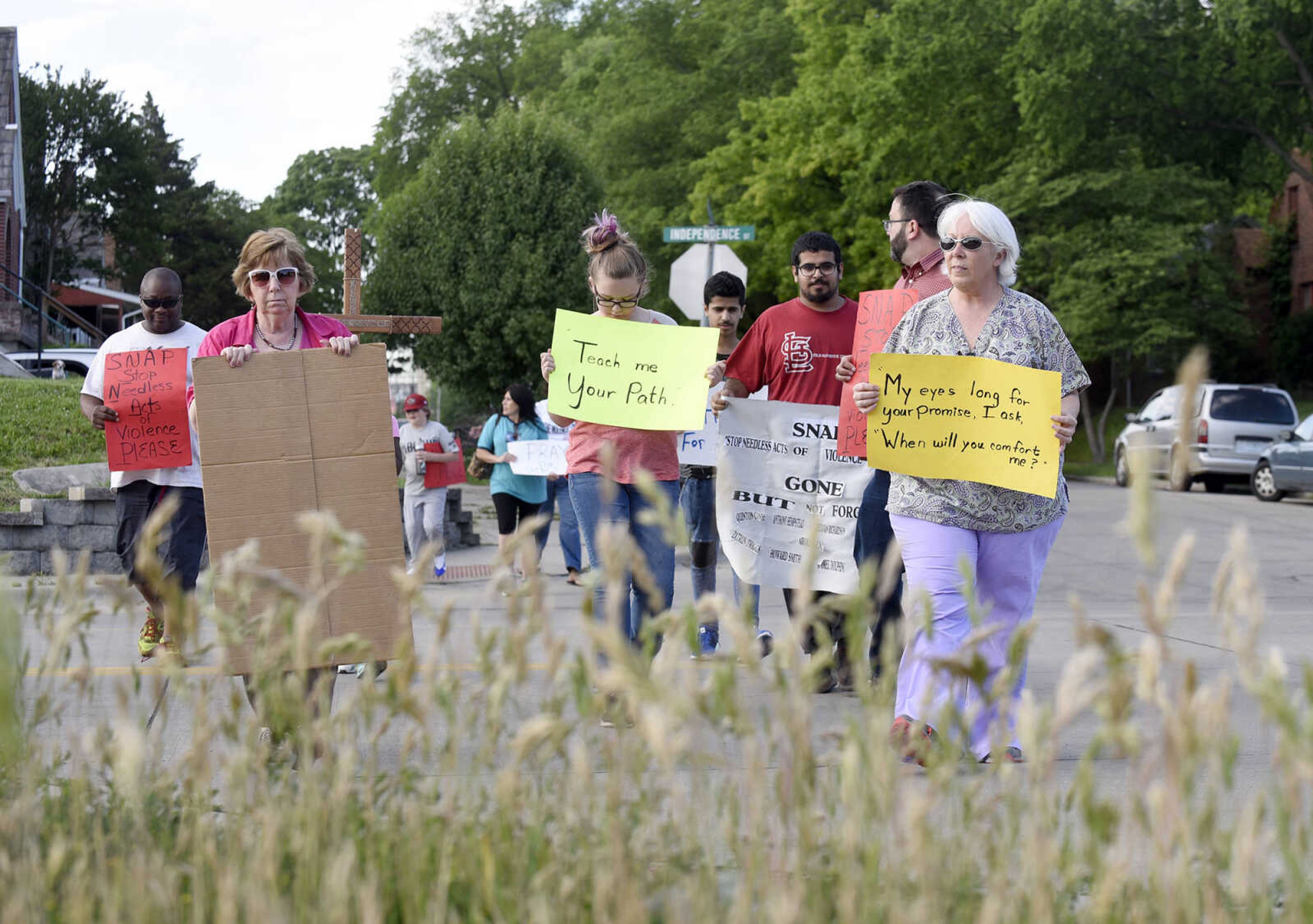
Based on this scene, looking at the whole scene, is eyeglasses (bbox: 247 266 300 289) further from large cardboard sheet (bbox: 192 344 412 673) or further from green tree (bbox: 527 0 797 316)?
green tree (bbox: 527 0 797 316)

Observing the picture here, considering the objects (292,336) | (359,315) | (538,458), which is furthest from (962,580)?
(359,315)

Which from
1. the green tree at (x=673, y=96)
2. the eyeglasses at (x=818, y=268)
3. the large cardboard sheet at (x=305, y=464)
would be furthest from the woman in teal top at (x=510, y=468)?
the green tree at (x=673, y=96)

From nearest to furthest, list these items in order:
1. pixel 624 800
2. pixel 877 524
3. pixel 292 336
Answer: pixel 624 800 → pixel 292 336 → pixel 877 524

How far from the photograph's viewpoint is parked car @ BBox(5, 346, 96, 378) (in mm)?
26438

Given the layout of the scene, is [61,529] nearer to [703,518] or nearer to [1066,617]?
[703,518]

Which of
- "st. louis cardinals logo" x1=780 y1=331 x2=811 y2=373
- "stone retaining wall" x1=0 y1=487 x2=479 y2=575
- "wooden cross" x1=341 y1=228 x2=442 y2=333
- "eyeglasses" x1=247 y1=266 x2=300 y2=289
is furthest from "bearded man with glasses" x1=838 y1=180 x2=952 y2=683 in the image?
"wooden cross" x1=341 y1=228 x2=442 y2=333

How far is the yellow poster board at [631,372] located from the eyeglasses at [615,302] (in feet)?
0.19

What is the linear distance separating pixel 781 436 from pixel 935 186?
1356mm

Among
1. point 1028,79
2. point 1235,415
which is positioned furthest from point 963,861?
point 1028,79

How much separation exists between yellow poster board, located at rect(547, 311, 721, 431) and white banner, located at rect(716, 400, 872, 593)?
0.72 m

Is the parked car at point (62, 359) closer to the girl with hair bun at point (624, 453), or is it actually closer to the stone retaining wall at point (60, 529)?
the stone retaining wall at point (60, 529)

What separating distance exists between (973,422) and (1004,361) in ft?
0.74

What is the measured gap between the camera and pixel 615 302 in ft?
19.5

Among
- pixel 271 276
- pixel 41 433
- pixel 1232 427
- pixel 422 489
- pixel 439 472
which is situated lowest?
pixel 422 489
